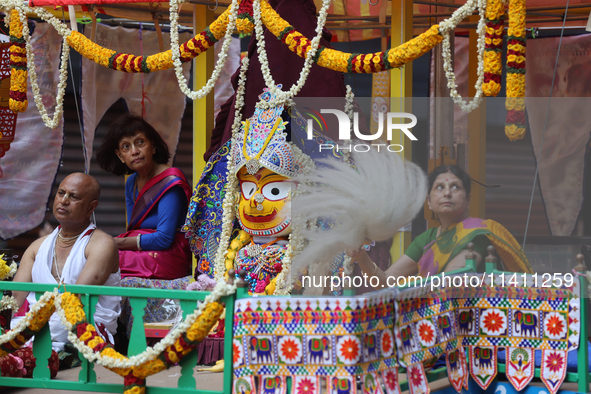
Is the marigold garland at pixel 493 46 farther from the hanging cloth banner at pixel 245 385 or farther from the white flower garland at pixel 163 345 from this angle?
the hanging cloth banner at pixel 245 385

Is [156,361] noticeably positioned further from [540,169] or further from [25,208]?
[25,208]

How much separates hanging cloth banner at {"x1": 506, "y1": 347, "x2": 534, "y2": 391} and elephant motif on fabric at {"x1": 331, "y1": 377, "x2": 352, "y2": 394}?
1.08 metres

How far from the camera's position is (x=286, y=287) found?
4016mm

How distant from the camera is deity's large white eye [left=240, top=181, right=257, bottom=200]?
166 inches

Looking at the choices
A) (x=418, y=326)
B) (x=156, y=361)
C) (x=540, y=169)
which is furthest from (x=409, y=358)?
(x=540, y=169)

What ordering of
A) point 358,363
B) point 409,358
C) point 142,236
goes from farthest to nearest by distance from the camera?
point 142,236 < point 409,358 < point 358,363

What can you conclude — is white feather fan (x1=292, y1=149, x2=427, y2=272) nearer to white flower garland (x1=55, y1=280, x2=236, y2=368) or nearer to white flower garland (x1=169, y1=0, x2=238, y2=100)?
white flower garland (x1=55, y1=280, x2=236, y2=368)

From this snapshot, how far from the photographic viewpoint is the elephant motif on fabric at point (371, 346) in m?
2.68

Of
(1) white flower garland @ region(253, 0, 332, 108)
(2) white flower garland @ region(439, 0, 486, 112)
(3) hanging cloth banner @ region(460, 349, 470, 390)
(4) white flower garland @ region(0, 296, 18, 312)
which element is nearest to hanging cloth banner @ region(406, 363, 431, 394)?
(3) hanging cloth banner @ region(460, 349, 470, 390)

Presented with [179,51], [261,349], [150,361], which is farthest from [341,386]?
[179,51]

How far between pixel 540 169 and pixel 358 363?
1.63m

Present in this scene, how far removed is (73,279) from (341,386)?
1843 millimetres

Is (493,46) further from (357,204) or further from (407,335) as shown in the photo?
(407,335)

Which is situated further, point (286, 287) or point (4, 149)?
point (4, 149)
